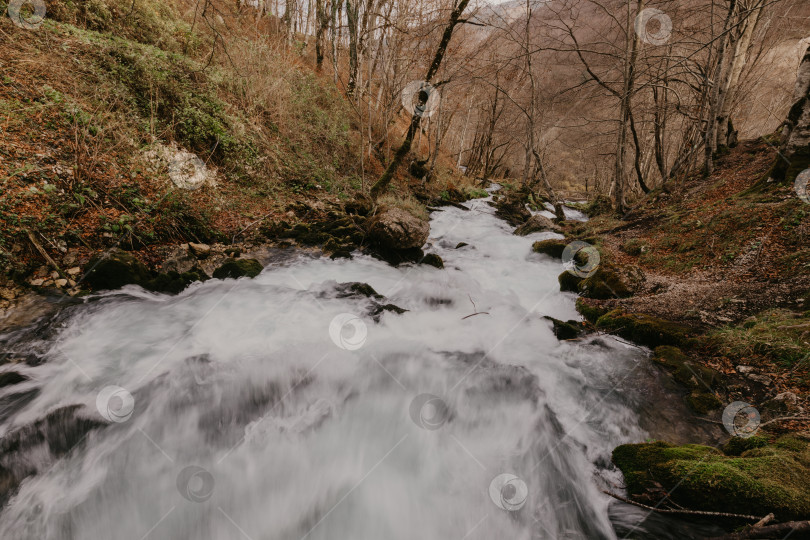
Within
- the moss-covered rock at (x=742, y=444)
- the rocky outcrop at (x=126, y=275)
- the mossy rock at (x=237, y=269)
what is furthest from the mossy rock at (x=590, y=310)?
the rocky outcrop at (x=126, y=275)

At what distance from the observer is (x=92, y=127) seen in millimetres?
5039

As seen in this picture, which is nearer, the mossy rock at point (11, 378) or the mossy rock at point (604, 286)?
the mossy rock at point (11, 378)

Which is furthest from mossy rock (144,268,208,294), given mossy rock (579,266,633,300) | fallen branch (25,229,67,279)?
mossy rock (579,266,633,300)

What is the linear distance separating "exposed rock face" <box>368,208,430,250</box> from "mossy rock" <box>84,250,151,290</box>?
432cm

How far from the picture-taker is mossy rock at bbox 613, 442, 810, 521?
1.89 metres

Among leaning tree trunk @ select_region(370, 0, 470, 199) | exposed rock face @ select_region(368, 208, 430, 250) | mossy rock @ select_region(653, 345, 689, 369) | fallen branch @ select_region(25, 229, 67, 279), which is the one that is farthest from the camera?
leaning tree trunk @ select_region(370, 0, 470, 199)

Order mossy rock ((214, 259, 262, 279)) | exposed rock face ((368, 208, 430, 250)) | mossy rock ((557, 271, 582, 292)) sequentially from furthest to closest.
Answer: exposed rock face ((368, 208, 430, 250))
mossy rock ((557, 271, 582, 292))
mossy rock ((214, 259, 262, 279))

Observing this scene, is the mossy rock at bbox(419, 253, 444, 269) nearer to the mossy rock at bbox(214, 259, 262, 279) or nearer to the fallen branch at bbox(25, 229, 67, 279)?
the mossy rock at bbox(214, 259, 262, 279)

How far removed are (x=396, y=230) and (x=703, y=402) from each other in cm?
551

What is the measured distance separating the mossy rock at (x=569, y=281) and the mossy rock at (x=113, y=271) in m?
7.26

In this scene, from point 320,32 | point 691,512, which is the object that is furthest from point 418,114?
point 320,32

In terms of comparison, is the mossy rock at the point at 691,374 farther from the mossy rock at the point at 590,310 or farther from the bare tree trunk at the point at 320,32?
the bare tree trunk at the point at 320,32

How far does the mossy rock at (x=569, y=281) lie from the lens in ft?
20.0

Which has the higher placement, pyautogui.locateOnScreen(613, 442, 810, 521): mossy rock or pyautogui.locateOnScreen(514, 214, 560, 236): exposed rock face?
pyautogui.locateOnScreen(514, 214, 560, 236): exposed rock face
